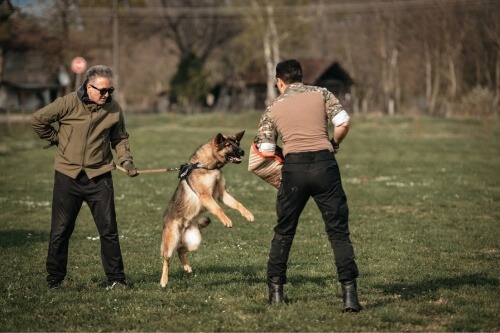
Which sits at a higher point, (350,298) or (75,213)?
(75,213)

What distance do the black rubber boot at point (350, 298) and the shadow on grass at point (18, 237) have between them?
6.10 meters

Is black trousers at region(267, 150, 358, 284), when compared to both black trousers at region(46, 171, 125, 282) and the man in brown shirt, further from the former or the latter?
black trousers at region(46, 171, 125, 282)

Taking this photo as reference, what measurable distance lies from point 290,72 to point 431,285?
10.2ft

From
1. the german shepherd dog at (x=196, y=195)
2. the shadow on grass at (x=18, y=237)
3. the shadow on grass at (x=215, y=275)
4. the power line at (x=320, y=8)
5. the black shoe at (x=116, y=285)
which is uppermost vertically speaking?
the power line at (x=320, y=8)

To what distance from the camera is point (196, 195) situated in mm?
7973

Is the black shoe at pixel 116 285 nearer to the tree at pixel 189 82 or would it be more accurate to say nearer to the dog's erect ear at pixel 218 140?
the dog's erect ear at pixel 218 140

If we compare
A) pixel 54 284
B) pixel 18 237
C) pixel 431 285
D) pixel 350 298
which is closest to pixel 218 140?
pixel 54 284

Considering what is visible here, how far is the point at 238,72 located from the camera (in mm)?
71125

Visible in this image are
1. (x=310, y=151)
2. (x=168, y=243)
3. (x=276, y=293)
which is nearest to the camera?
(x=310, y=151)

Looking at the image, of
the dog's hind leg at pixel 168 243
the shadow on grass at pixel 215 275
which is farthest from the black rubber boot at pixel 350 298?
the dog's hind leg at pixel 168 243

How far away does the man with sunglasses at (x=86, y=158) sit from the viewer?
7.20 m

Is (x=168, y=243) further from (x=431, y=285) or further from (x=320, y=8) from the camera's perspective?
(x=320, y=8)

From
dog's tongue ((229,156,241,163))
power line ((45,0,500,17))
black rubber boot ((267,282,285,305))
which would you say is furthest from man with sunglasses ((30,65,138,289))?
power line ((45,0,500,17))

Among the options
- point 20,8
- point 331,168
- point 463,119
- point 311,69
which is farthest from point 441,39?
point 331,168
